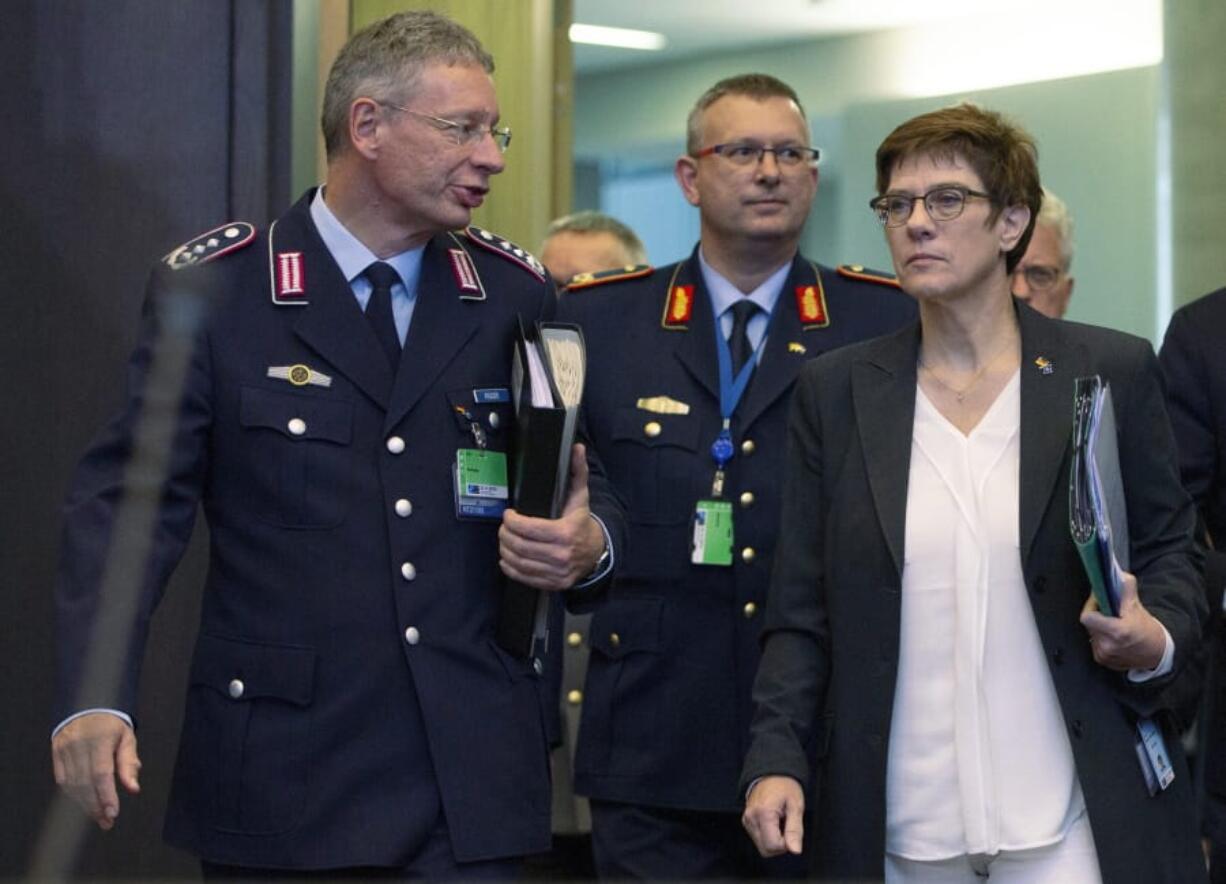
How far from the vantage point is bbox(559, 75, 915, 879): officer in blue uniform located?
14.4 ft

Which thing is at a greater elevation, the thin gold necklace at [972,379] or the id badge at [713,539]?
the thin gold necklace at [972,379]

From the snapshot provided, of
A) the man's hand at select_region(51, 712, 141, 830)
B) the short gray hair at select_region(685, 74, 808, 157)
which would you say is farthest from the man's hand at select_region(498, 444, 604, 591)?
the short gray hair at select_region(685, 74, 808, 157)

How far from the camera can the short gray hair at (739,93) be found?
4812mm

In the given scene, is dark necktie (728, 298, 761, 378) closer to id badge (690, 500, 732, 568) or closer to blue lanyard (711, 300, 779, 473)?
blue lanyard (711, 300, 779, 473)

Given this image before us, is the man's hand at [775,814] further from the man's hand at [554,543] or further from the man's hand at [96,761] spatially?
the man's hand at [96,761]

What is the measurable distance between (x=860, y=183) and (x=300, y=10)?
8.49 ft

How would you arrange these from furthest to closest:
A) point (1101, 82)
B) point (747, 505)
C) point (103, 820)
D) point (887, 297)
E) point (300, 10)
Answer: point (1101, 82) < point (300, 10) < point (887, 297) < point (747, 505) < point (103, 820)

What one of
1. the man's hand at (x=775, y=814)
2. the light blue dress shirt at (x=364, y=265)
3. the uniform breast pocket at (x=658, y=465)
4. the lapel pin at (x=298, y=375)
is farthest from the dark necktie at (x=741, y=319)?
the man's hand at (x=775, y=814)

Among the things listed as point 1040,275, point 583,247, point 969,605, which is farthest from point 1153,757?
point 583,247

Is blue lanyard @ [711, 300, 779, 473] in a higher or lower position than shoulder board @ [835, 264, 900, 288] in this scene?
lower

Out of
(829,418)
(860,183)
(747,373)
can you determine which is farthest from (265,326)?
(860,183)

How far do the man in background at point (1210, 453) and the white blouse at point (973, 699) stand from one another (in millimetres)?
889

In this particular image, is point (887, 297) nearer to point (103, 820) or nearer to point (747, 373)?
point (747, 373)

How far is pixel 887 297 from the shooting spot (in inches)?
186
